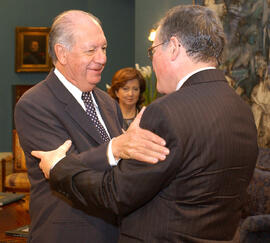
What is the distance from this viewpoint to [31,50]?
363 inches

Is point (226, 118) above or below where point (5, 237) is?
above

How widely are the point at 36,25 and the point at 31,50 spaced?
543 millimetres

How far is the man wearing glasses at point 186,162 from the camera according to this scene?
158cm

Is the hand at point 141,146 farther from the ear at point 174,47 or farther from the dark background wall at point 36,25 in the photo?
the dark background wall at point 36,25

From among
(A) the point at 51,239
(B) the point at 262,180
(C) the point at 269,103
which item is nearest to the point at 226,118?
(A) the point at 51,239

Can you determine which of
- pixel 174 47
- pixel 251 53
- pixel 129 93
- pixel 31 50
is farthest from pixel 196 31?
pixel 31 50

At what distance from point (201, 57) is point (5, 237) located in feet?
5.63

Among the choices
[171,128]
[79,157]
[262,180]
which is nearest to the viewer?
[171,128]

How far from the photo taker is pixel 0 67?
9.08 m

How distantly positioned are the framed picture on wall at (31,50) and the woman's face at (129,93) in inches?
158

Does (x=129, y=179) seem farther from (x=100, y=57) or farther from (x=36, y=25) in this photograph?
(x=36, y=25)

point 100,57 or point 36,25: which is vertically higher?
point 36,25

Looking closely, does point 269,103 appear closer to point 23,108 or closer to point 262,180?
point 262,180

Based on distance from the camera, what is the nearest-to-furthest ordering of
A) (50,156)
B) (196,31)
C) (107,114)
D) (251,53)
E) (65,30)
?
(196,31), (50,156), (65,30), (107,114), (251,53)
